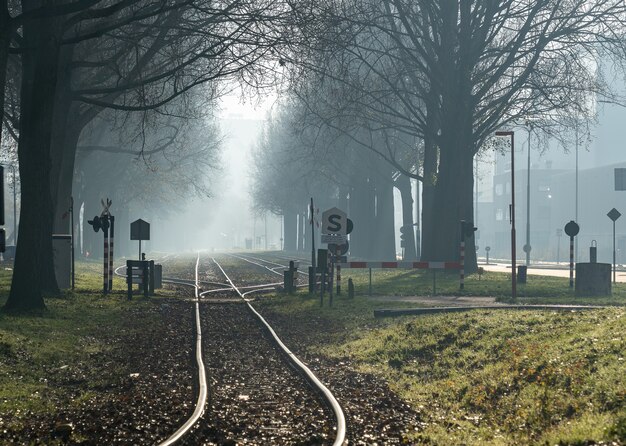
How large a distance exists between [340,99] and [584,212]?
297 feet

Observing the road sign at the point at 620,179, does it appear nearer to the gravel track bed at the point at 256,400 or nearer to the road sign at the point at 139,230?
the road sign at the point at 139,230

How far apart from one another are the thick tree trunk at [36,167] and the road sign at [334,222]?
23.2 feet

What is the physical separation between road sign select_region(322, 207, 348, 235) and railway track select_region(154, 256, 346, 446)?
6252 millimetres

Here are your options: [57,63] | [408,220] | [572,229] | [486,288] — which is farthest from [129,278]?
[408,220]

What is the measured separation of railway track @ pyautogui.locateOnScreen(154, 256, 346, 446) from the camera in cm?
913

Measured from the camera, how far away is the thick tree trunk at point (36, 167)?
20.3 meters

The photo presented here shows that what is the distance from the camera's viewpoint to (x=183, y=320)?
21188 mm

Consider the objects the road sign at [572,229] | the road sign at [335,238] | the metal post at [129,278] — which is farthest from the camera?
the road sign at [572,229]

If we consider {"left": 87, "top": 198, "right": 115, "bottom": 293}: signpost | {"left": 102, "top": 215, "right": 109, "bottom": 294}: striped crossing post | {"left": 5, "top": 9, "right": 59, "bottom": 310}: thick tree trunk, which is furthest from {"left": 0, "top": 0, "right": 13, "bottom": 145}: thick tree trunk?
{"left": 102, "top": 215, "right": 109, "bottom": 294}: striped crossing post

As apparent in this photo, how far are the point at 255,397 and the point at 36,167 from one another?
11676 mm

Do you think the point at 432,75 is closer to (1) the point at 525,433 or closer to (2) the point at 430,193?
(2) the point at 430,193

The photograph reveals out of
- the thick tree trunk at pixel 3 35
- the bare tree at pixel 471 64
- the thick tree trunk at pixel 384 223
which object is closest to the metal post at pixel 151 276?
the bare tree at pixel 471 64

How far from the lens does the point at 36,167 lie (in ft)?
69.7

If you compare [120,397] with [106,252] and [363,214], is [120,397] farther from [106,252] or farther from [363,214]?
[363,214]
